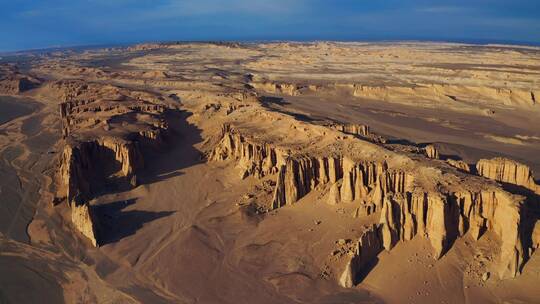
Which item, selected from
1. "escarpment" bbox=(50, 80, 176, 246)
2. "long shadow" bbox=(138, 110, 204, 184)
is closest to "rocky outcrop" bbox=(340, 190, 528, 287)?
"escarpment" bbox=(50, 80, 176, 246)

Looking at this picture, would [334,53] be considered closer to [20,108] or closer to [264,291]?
[20,108]

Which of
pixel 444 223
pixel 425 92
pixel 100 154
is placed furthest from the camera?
pixel 425 92

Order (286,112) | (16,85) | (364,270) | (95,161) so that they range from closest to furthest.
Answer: (364,270), (95,161), (286,112), (16,85)

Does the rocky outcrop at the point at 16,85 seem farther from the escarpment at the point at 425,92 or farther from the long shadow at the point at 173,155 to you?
the long shadow at the point at 173,155

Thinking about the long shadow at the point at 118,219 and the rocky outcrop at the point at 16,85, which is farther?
the rocky outcrop at the point at 16,85

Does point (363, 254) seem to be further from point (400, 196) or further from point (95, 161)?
point (95, 161)

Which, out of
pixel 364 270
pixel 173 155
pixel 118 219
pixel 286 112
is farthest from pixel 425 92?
pixel 118 219

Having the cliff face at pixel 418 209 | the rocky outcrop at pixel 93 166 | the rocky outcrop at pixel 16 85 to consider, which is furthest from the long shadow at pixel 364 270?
the rocky outcrop at pixel 16 85
